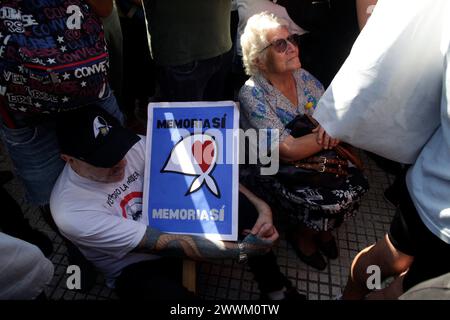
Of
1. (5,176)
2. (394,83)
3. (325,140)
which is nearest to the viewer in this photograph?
(394,83)

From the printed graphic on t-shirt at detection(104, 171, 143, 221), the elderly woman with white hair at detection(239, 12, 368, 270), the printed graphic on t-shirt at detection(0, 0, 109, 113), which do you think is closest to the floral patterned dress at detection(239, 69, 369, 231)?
the elderly woman with white hair at detection(239, 12, 368, 270)

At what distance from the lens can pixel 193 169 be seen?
1.71 m

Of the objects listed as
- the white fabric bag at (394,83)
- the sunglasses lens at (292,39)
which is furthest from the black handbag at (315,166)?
the white fabric bag at (394,83)

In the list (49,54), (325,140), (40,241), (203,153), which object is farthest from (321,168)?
(40,241)

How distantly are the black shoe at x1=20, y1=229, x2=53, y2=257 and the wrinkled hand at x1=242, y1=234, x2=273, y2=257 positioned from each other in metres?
1.38

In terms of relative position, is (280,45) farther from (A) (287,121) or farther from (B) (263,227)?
(B) (263,227)

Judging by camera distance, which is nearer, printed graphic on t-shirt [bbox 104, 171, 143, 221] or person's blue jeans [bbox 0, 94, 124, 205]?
person's blue jeans [bbox 0, 94, 124, 205]

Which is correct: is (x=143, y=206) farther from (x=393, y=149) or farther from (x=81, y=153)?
(x=393, y=149)

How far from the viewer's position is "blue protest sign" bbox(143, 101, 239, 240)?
1.67 metres

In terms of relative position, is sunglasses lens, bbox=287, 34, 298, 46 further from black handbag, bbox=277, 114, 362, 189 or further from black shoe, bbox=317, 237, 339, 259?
black shoe, bbox=317, 237, 339, 259

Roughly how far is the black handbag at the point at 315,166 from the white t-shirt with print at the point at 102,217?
0.85m

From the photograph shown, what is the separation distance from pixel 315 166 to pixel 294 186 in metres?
0.17

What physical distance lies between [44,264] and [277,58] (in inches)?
62.1
